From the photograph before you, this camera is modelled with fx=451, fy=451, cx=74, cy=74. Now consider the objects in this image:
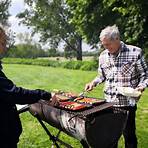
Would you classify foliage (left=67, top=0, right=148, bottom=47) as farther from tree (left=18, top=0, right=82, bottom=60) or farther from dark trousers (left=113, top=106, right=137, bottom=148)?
tree (left=18, top=0, right=82, bottom=60)

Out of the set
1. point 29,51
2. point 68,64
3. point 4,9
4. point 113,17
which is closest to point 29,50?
point 29,51

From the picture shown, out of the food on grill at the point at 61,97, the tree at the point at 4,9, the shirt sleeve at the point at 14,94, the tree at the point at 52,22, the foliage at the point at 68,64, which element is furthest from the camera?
the tree at the point at 4,9

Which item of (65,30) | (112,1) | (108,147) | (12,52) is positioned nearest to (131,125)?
(108,147)

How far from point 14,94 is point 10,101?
10 centimetres

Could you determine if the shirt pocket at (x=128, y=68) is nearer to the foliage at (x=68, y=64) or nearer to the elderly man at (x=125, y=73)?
the elderly man at (x=125, y=73)

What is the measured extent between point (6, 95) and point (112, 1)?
53.7ft

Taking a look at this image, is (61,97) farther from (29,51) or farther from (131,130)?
(29,51)

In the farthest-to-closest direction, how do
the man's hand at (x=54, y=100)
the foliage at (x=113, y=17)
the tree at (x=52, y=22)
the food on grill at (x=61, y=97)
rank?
the tree at (x=52, y=22) < the foliage at (x=113, y=17) < the food on grill at (x=61, y=97) < the man's hand at (x=54, y=100)

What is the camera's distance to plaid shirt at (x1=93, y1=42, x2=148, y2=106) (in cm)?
578

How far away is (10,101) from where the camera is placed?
14.0 feet

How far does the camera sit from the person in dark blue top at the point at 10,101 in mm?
4195

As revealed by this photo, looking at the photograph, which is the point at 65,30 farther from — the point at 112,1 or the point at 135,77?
the point at 135,77

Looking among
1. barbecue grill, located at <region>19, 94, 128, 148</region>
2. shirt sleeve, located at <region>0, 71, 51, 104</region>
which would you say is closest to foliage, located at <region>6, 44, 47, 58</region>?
barbecue grill, located at <region>19, 94, 128, 148</region>

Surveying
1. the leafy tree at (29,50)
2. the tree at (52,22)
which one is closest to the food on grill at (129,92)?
the tree at (52,22)
